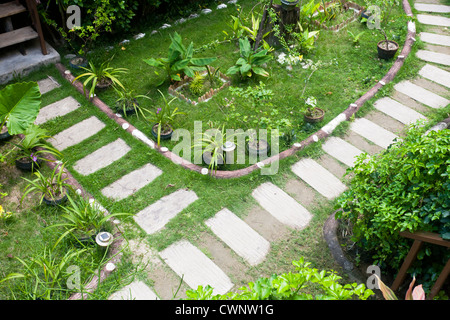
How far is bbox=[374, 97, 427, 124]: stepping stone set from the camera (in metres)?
5.84

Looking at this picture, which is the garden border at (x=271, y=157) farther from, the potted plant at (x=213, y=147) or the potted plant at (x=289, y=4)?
the potted plant at (x=289, y=4)

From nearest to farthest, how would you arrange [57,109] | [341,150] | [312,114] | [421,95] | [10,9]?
1. [341,150]
2. [312,114]
3. [57,109]
4. [421,95]
5. [10,9]

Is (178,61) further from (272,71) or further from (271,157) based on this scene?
(271,157)

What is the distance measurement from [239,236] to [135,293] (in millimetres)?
1208

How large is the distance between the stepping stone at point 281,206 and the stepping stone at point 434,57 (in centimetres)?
395

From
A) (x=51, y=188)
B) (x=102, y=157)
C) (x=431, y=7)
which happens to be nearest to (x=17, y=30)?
(x=102, y=157)

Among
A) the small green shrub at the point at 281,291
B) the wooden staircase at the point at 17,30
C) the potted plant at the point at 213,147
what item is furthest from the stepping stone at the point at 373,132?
the wooden staircase at the point at 17,30

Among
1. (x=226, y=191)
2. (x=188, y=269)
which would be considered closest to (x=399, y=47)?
(x=226, y=191)

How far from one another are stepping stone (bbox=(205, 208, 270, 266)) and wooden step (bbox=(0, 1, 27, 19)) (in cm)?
466

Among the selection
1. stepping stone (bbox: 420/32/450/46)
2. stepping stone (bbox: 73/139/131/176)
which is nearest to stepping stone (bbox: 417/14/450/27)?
stepping stone (bbox: 420/32/450/46)

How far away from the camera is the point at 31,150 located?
511 cm

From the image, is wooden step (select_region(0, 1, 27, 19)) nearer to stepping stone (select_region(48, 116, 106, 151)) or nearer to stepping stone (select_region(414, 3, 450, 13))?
stepping stone (select_region(48, 116, 106, 151))

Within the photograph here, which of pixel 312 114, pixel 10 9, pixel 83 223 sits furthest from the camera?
pixel 10 9
